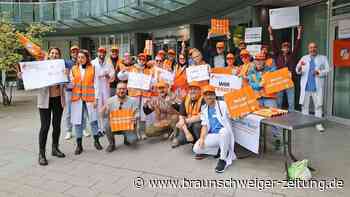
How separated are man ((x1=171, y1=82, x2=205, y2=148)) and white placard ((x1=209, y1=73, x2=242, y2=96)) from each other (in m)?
0.48

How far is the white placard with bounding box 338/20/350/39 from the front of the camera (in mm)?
6933

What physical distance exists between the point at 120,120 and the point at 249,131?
2156mm

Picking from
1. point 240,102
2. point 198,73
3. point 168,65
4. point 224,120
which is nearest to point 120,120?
point 198,73

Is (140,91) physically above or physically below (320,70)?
below

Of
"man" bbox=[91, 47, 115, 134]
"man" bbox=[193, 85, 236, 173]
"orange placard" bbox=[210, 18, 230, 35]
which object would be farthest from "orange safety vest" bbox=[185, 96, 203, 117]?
"orange placard" bbox=[210, 18, 230, 35]

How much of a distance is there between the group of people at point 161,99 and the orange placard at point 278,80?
155 mm

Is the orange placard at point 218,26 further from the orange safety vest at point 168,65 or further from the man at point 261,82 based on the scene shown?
the man at point 261,82

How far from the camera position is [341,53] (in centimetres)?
720

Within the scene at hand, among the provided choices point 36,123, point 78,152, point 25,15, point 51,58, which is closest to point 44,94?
point 51,58

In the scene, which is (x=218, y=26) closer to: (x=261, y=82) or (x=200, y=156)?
(x=261, y=82)

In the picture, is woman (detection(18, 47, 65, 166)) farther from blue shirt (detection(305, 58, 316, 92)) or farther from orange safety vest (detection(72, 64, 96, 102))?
blue shirt (detection(305, 58, 316, 92))

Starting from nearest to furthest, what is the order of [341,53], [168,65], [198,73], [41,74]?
[41,74], [198,73], [168,65], [341,53]

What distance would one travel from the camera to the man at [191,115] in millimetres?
5168

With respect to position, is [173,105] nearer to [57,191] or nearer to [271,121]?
[271,121]
